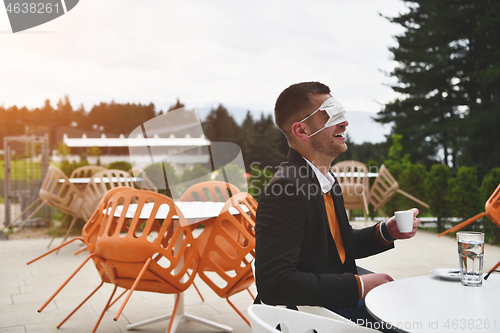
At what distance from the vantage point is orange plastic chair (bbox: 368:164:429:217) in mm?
7062

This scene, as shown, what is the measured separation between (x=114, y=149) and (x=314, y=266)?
713 cm

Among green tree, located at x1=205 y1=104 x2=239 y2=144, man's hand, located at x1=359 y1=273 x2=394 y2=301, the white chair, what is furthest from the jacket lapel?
green tree, located at x1=205 y1=104 x2=239 y2=144

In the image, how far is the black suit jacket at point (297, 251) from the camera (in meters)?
1.29

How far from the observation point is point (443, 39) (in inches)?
400

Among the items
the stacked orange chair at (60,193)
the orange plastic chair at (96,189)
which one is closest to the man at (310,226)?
the orange plastic chair at (96,189)

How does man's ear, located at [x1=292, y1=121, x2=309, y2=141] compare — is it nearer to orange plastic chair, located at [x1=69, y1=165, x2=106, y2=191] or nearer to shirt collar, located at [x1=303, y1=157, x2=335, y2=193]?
shirt collar, located at [x1=303, y1=157, x2=335, y2=193]

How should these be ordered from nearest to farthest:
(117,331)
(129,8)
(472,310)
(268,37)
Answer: (472,310)
(117,331)
(129,8)
(268,37)

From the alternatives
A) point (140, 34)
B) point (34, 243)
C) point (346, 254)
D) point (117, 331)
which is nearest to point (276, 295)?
point (346, 254)

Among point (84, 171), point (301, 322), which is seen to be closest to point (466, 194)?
point (84, 171)

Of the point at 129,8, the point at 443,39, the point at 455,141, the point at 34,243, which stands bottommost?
the point at 34,243

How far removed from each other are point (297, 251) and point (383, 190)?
682 cm

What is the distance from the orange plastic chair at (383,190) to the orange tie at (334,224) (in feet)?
18.4

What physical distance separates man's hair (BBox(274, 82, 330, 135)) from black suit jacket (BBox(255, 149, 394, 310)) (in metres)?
0.24

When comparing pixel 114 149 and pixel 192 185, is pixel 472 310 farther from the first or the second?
pixel 114 149
